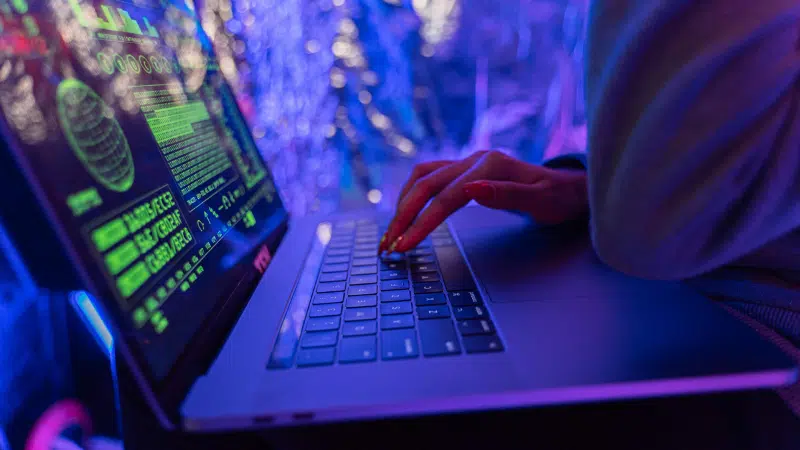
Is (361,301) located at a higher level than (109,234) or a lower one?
lower

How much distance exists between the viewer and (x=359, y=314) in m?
0.44

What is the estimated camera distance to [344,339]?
395 mm

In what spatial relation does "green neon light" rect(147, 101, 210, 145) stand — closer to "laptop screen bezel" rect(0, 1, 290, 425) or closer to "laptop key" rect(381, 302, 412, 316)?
"laptop screen bezel" rect(0, 1, 290, 425)

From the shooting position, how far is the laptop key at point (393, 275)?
20.8 inches

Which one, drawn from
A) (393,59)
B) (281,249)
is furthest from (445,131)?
(281,249)

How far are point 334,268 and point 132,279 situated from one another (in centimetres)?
28

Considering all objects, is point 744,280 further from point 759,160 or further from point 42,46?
point 42,46

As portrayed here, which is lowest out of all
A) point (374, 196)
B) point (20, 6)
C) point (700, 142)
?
point (374, 196)

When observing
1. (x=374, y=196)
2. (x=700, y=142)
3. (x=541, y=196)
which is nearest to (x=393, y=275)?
(x=541, y=196)

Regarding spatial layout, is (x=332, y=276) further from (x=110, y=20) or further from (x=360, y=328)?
(x=110, y=20)

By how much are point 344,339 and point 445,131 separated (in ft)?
3.72

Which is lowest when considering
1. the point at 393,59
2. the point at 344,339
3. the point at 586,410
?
the point at 586,410

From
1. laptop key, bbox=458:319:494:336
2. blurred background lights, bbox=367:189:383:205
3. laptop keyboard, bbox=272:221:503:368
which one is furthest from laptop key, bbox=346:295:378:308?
blurred background lights, bbox=367:189:383:205

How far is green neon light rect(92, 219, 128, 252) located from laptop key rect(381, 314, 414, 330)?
9.2 inches
